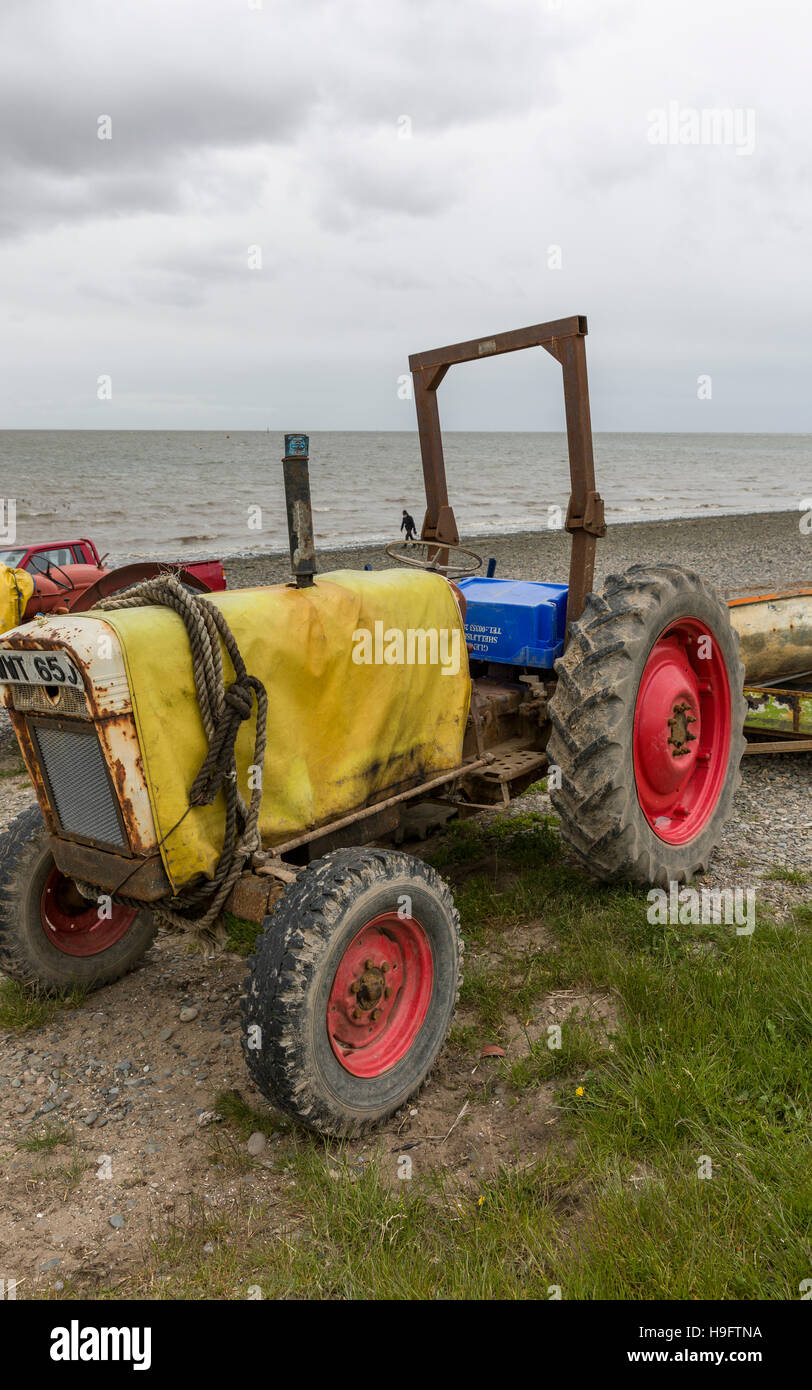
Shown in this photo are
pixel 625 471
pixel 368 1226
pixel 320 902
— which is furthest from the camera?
pixel 625 471

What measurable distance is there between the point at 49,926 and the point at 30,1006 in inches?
13.7

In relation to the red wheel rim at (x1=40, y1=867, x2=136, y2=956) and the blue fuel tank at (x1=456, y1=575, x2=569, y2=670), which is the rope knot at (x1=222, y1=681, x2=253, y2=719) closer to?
the red wheel rim at (x1=40, y1=867, x2=136, y2=956)

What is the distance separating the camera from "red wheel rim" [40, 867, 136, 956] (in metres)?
3.83

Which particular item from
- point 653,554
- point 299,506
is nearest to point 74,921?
point 299,506

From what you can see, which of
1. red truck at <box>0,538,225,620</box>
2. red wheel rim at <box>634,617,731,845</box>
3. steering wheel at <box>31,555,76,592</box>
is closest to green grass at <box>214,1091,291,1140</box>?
A: red wheel rim at <box>634,617,731,845</box>

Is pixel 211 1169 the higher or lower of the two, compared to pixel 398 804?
lower

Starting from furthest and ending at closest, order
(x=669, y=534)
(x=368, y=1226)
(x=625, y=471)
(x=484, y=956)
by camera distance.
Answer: (x=625, y=471) → (x=669, y=534) → (x=484, y=956) → (x=368, y=1226)

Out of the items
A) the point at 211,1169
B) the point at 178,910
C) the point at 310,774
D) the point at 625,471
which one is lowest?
the point at 211,1169

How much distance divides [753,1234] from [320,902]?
150 cm

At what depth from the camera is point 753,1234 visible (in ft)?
7.92

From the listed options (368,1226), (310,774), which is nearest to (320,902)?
(310,774)

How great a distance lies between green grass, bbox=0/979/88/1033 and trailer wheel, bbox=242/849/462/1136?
58.6 inches

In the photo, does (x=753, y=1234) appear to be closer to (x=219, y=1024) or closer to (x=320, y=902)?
(x=320, y=902)

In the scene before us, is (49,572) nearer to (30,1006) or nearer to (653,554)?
(30,1006)
